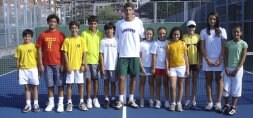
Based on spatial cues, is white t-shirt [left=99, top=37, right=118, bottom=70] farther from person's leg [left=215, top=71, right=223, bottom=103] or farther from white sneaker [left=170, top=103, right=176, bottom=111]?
person's leg [left=215, top=71, right=223, bottom=103]

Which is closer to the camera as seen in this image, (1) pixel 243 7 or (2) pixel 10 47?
(1) pixel 243 7

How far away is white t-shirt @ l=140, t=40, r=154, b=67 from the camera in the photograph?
6922 millimetres

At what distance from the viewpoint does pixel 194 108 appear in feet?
22.6

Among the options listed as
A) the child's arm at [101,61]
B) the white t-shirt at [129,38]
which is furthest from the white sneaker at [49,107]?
the white t-shirt at [129,38]

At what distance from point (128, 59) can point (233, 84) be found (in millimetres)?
1920

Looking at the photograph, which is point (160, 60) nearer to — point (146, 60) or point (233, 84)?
point (146, 60)

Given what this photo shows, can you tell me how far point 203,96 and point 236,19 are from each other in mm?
7695

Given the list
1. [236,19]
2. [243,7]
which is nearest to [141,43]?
[243,7]

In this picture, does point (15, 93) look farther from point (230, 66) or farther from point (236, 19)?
point (236, 19)

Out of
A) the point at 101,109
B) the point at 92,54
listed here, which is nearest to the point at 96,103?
the point at 101,109

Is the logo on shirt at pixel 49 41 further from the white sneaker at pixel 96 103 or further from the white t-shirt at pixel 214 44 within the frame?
the white t-shirt at pixel 214 44

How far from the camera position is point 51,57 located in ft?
21.9

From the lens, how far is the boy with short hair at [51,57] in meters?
6.66

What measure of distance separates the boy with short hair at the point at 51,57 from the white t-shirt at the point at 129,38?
1095 millimetres
